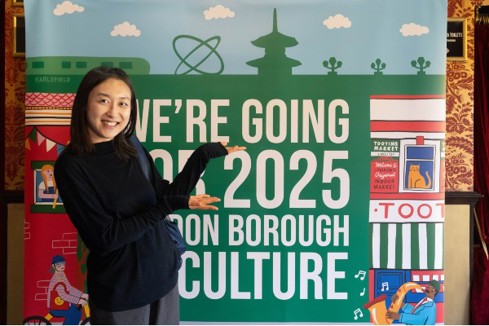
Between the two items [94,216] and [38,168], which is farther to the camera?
[38,168]

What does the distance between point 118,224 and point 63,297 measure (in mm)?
1040

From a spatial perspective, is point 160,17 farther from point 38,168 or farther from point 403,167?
point 403,167

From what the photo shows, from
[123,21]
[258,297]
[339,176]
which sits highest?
[123,21]

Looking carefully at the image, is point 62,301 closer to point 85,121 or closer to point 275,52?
point 85,121

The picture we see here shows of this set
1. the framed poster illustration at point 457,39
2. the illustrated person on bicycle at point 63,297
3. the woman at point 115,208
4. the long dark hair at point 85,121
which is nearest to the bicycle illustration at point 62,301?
the illustrated person on bicycle at point 63,297

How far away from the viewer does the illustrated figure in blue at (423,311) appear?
103 inches

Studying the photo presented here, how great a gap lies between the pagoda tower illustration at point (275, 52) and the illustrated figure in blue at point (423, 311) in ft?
4.05

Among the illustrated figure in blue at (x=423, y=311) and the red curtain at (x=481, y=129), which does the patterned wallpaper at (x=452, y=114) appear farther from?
A: the illustrated figure in blue at (x=423, y=311)

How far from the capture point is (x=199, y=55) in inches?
103

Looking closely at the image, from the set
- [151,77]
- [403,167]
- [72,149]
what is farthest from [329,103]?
[72,149]

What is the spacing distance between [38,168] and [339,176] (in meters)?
1.48

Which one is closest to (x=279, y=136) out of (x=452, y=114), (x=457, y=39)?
(x=452, y=114)

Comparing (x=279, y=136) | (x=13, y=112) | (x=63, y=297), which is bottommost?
(x=63, y=297)

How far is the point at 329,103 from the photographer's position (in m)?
2.63
